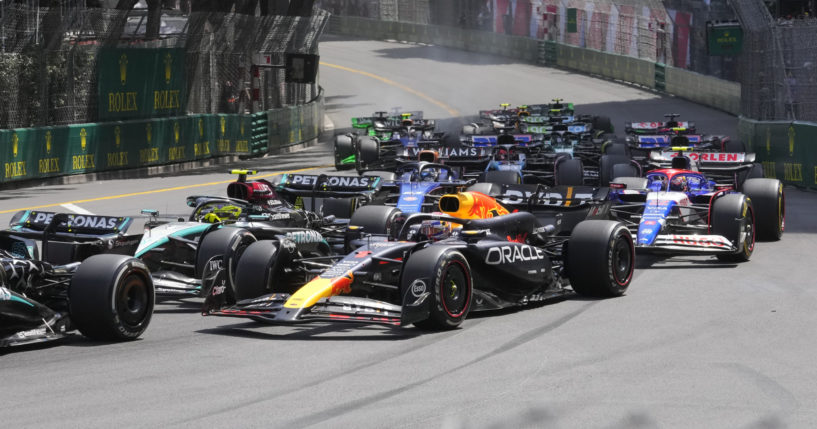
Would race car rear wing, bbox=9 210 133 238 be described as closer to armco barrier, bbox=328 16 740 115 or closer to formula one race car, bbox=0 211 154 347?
formula one race car, bbox=0 211 154 347

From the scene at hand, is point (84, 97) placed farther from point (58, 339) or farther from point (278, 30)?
point (58, 339)

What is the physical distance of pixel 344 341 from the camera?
396 inches

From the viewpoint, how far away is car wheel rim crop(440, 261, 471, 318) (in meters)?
10.3

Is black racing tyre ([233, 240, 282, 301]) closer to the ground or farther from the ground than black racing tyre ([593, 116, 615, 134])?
closer to the ground

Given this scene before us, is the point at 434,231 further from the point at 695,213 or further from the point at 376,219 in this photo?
the point at 695,213

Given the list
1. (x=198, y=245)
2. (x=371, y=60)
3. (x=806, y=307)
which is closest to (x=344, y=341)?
(x=198, y=245)

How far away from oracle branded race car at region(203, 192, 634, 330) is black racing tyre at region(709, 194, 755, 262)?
242cm

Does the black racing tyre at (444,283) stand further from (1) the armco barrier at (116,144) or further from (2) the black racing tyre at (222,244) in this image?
(1) the armco barrier at (116,144)

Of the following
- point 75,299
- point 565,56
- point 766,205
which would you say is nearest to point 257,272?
point 75,299

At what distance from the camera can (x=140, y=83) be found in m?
32.3

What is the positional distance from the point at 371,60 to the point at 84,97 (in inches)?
1539

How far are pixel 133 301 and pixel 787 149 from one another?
63.9 feet

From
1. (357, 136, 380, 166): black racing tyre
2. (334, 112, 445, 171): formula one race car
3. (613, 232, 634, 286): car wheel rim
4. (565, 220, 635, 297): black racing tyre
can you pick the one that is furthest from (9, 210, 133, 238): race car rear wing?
(357, 136, 380, 166): black racing tyre

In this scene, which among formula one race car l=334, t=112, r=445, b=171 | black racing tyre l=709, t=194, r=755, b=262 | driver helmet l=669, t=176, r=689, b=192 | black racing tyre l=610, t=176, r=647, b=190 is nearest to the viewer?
black racing tyre l=709, t=194, r=755, b=262
